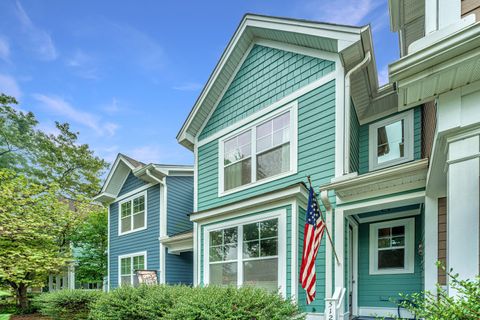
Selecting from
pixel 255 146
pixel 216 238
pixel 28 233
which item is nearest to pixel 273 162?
pixel 255 146

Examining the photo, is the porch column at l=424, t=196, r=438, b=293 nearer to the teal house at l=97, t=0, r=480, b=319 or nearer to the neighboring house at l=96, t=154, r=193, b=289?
the teal house at l=97, t=0, r=480, b=319

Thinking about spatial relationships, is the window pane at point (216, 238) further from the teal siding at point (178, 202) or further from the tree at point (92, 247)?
the tree at point (92, 247)

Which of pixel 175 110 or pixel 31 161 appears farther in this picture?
pixel 175 110

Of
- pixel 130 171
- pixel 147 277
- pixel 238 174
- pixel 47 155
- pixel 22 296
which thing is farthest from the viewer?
pixel 47 155

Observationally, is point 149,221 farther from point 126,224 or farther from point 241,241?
point 241,241

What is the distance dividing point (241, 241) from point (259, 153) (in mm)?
1968

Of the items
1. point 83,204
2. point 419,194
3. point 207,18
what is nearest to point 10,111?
point 83,204

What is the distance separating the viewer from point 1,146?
21906 mm

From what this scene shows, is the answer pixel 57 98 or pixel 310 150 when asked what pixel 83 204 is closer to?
pixel 310 150

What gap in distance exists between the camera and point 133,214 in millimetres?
11625

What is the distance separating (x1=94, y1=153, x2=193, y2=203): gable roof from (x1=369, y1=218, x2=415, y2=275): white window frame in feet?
21.8

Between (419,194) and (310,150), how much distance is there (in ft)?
6.80

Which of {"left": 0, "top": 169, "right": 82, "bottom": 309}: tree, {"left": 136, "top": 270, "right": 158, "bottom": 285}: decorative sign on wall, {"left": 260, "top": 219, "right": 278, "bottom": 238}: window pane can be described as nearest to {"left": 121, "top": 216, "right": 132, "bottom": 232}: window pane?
{"left": 136, "top": 270, "right": 158, "bottom": 285}: decorative sign on wall

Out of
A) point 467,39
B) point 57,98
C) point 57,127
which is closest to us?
point 467,39
